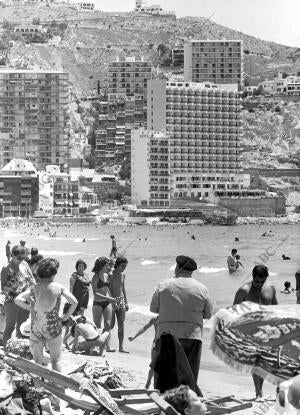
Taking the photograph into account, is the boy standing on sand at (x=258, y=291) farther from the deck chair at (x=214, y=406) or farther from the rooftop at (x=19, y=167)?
the rooftop at (x=19, y=167)

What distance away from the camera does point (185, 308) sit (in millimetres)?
6621

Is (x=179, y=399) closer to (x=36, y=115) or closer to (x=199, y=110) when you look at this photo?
(x=199, y=110)

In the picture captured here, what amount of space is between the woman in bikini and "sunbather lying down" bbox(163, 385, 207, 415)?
508 centimetres

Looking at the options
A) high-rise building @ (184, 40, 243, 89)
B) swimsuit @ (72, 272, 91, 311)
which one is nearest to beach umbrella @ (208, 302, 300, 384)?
swimsuit @ (72, 272, 91, 311)

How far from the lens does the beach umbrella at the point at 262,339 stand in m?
4.56

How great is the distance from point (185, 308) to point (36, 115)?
133118mm

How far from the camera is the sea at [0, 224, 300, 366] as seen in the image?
24891 mm

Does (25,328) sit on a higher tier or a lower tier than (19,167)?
higher

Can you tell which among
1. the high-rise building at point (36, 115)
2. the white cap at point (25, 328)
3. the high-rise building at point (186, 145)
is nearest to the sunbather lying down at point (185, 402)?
the white cap at point (25, 328)

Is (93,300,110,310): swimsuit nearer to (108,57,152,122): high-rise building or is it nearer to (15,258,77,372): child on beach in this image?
(15,258,77,372): child on beach

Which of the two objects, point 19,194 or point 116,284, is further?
point 19,194

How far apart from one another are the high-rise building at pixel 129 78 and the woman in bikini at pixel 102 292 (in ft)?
457

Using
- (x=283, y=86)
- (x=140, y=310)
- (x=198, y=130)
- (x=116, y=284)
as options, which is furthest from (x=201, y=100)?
(x=116, y=284)

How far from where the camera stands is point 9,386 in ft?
20.3
